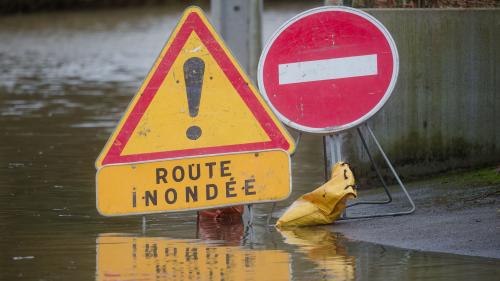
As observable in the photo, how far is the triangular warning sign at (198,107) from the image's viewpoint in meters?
7.89

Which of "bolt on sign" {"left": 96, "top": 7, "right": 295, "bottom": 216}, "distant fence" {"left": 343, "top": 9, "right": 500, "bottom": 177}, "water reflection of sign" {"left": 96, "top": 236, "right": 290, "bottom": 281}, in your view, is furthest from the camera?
"distant fence" {"left": 343, "top": 9, "right": 500, "bottom": 177}

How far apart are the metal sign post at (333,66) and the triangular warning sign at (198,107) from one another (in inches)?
12.4

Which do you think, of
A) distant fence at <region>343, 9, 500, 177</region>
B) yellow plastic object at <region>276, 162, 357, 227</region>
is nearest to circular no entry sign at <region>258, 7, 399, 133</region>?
yellow plastic object at <region>276, 162, 357, 227</region>

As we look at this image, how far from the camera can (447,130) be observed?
9.81 metres

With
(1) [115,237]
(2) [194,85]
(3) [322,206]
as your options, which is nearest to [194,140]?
(2) [194,85]

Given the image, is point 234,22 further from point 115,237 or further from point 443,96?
point 443,96

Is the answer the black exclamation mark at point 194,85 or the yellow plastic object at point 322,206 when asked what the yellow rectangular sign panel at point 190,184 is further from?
the yellow plastic object at point 322,206

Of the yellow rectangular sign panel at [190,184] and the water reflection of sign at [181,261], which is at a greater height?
the yellow rectangular sign panel at [190,184]

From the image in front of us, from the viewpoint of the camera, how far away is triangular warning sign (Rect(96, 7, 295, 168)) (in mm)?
7891

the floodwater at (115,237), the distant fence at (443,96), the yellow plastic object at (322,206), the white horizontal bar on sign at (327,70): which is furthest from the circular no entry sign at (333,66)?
the distant fence at (443,96)

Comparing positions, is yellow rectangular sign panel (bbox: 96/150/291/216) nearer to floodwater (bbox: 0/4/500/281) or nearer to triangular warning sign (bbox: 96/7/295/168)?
triangular warning sign (bbox: 96/7/295/168)

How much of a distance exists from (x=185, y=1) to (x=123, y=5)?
2162 millimetres

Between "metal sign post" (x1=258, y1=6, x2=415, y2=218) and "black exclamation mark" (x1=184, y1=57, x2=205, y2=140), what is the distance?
47cm

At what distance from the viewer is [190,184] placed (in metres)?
7.89
